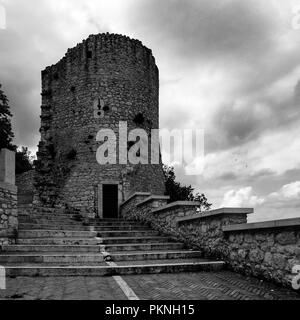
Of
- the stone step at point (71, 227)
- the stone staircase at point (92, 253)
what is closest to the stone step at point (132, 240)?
the stone staircase at point (92, 253)

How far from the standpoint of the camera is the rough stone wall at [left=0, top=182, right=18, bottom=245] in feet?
26.6

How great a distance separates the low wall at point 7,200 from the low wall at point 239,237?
4145mm

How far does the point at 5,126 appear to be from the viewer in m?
24.6

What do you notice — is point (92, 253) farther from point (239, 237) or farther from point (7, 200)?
point (239, 237)

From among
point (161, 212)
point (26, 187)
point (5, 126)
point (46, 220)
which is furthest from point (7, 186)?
point (5, 126)

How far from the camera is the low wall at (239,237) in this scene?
16.0 ft

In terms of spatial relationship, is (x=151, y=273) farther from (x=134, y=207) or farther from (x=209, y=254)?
(x=134, y=207)

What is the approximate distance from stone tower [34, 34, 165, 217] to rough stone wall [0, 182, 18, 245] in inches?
316

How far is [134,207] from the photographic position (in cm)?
1366

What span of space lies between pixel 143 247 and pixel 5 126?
19.6 metres

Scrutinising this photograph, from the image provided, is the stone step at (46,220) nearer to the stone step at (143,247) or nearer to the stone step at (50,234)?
the stone step at (50,234)

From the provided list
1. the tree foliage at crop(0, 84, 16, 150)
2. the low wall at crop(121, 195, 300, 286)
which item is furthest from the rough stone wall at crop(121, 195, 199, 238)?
the tree foliage at crop(0, 84, 16, 150)
